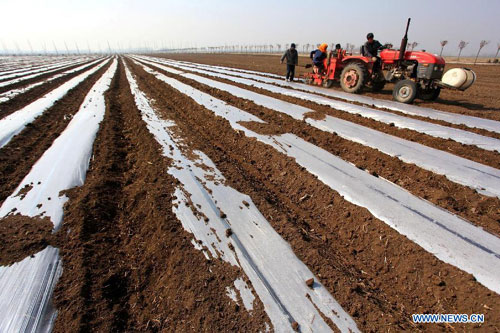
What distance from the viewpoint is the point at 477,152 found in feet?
13.3

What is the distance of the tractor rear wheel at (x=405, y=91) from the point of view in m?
6.70

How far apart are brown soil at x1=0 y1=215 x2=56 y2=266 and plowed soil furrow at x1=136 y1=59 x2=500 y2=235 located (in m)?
3.73

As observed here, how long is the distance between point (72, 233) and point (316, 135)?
429cm

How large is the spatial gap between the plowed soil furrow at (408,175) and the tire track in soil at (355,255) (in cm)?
91

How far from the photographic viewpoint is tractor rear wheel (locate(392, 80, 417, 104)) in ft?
22.0

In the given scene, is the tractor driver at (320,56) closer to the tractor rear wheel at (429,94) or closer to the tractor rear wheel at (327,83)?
the tractor rear wheel at (327,83)

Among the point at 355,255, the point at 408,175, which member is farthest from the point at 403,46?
the point at 355,255

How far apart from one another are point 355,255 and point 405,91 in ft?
21.3

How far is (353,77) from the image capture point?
838 cm

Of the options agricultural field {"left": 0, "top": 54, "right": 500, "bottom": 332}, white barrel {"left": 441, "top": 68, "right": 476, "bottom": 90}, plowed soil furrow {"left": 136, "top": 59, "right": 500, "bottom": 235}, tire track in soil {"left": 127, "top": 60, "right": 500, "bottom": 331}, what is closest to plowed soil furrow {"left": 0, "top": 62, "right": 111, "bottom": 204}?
agricultural field {"left": 0, "top": 54, "right": 500, "bottom": 332}

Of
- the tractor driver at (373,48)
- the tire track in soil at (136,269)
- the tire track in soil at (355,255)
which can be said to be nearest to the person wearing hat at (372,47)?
the tractor driver at (373,48)

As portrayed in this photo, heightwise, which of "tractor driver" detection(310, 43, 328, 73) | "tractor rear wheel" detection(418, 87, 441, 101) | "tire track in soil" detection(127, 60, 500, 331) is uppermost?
"tractor driver" detection(310, 43, 328, 73)

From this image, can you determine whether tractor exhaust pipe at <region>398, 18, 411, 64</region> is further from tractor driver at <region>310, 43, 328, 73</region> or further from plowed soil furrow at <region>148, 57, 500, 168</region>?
tractor driver at <region>310, 43, 328, 73</region>

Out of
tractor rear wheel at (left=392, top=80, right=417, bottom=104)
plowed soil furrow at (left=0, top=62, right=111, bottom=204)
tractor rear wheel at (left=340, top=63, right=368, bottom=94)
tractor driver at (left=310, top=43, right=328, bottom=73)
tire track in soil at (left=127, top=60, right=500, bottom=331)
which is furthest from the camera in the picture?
tractor driver at (left=310, top=43, right=328, bottom=73)
